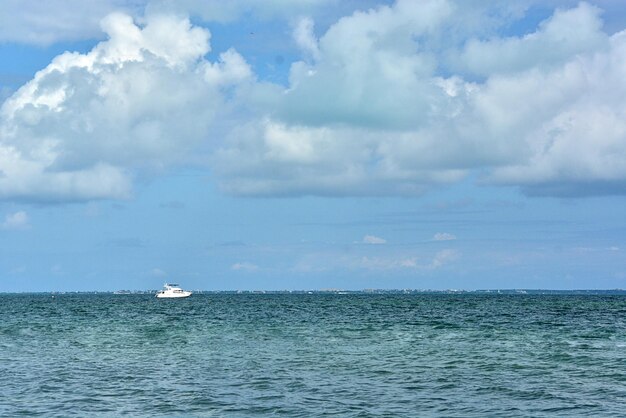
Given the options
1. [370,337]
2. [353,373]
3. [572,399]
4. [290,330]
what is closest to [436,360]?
[353,373]

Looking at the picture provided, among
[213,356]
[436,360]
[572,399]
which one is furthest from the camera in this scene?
[213,356]

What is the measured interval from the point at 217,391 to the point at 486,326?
51964 millimetres

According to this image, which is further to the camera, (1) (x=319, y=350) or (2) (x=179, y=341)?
(2) (x=179, y=341)

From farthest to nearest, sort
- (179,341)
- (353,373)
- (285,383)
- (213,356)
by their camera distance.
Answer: (179,341), (213,356), (353,373), (285,383)

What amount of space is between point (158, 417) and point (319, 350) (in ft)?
83.7

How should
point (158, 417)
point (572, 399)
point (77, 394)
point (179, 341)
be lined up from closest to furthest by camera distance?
point (158, 417) → point (572, 399) → point (77, 394) → point (179, 341)

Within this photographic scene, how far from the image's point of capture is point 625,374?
41.7 meters

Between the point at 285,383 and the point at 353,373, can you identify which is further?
the point at 353,373

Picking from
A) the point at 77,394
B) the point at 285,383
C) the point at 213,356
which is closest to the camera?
the point at 77,394

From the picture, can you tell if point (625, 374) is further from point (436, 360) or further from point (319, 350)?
point (319, 350)

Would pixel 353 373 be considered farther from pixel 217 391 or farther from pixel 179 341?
pixel 179 341

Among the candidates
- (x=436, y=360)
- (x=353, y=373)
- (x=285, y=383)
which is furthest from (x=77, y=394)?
(x=436, y=360)

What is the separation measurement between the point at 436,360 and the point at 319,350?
33.9 feet

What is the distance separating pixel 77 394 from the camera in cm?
3675
